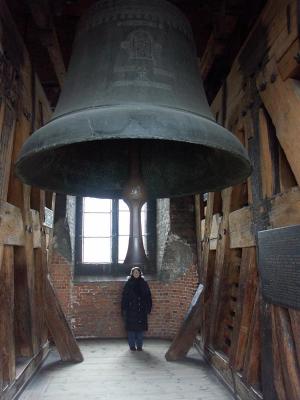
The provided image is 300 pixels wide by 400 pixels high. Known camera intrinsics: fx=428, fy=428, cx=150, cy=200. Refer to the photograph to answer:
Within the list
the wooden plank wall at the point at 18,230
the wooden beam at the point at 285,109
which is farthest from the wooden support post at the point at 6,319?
the wooden beam at the point at 285,109

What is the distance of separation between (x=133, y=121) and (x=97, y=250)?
620cm

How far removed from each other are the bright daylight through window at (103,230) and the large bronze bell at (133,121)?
5056 millimetres

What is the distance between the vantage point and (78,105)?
1781 mm

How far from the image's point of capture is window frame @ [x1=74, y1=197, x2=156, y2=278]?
7.35 meters

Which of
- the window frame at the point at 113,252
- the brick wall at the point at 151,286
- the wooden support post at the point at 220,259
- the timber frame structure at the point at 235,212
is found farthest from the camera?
the window frame at the point at 113,252

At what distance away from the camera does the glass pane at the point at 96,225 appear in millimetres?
7535

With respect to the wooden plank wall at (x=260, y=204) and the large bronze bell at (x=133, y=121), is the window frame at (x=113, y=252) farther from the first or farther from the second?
the large bronze bell at (x=133, y=121)

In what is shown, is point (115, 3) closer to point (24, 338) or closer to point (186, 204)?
point (24, 338)

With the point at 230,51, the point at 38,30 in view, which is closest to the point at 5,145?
the point at 38,30

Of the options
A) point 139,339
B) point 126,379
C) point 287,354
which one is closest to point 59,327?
point 126,379

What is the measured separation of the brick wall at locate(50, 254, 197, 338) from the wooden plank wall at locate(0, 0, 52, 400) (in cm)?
213

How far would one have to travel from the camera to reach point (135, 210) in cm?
179

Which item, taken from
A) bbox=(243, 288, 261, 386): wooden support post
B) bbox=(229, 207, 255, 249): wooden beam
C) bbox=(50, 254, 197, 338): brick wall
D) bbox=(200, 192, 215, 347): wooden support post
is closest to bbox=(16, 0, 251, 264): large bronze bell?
bbox=(229, 207, 255, 249): wooden beam

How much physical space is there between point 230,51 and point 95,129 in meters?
2.92
